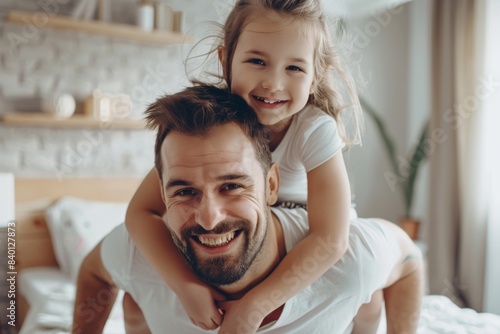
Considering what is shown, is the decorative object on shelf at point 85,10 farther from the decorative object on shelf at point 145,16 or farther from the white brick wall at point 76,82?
the decorative object on shelf at point 145,16

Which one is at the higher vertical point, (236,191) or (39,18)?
(39,18)

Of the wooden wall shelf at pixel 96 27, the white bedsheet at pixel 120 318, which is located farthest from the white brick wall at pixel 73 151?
the white bedsheet at pixel 120 318

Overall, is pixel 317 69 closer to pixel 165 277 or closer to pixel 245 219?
pixel 245 219

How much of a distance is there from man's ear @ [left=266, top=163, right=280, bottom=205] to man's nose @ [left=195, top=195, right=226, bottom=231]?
0.36 feet

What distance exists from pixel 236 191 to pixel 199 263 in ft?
0.37

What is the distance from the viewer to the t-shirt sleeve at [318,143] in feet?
2.52

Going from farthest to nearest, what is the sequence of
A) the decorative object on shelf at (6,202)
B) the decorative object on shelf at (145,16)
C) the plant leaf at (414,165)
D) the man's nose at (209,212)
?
the plant leaf at (414,165) → the decorative object on shelf at (145,16) → the decorative object on shelf at (6,202) → the man's nose at (209,212)

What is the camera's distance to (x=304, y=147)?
792mm

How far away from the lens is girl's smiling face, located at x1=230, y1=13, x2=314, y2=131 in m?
0.72

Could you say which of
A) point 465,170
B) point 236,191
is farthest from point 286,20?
point 465,170

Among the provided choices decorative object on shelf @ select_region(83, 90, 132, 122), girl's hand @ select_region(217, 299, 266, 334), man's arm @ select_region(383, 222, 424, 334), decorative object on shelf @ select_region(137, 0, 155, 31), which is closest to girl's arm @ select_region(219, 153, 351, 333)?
girl's hand @ select_region(217, 299, 266, 334)

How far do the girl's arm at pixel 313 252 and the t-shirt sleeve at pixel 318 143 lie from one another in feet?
0.03

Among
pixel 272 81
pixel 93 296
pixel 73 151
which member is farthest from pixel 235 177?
pixel 73 151

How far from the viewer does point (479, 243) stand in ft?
7.86
